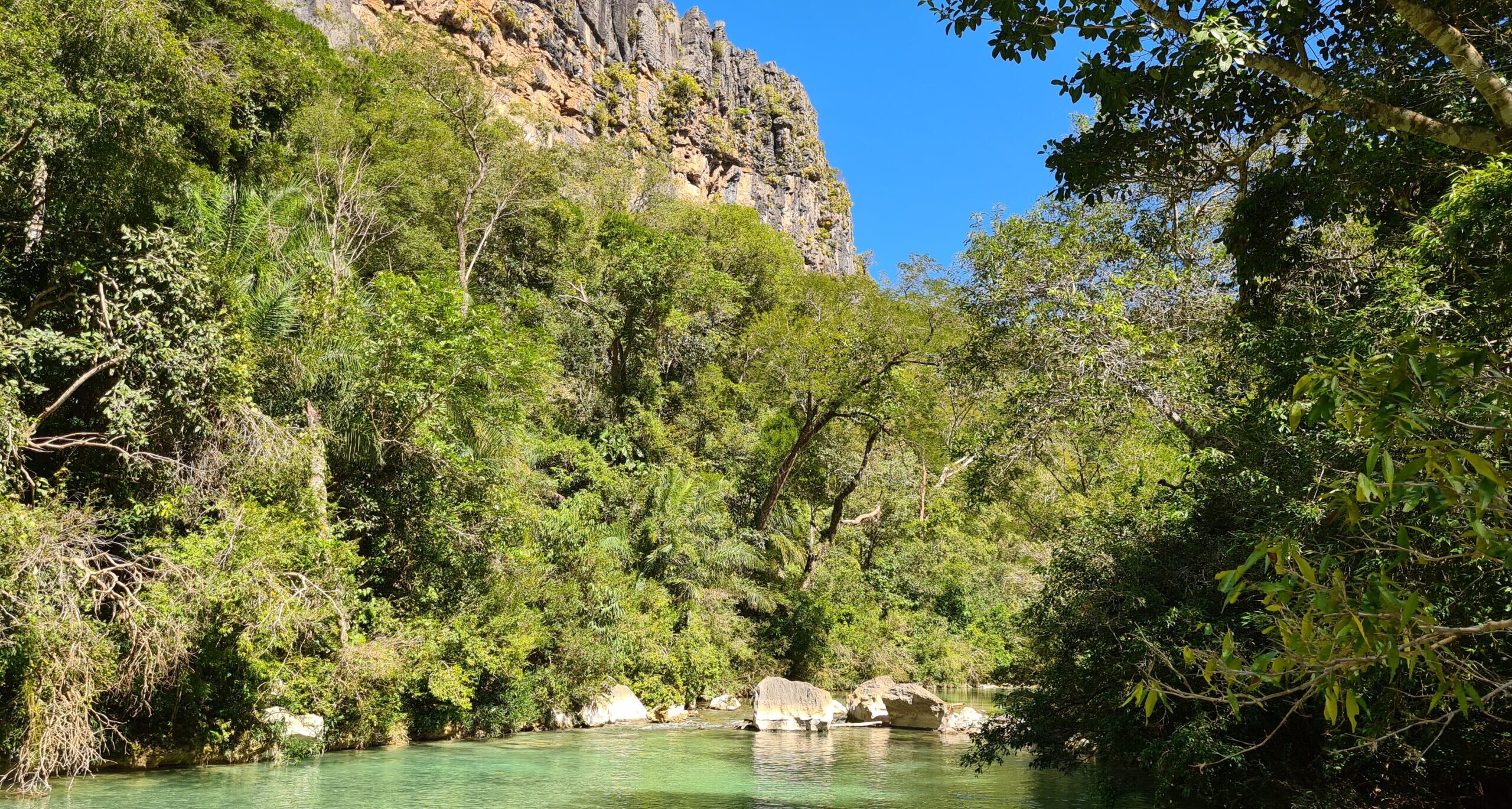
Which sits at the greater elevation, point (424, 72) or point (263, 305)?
point (424, 72)

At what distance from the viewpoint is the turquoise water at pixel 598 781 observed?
30.1ft

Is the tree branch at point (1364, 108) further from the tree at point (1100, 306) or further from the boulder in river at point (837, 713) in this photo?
the boulder in river at point (837, 713)

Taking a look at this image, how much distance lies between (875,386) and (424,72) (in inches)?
762

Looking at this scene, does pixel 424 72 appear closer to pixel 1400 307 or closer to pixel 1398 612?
pixel 1400 307

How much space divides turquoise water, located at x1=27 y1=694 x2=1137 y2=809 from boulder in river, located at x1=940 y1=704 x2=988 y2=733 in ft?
8.83

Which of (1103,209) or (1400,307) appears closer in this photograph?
(1400,307)

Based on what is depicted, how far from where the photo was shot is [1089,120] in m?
13.4

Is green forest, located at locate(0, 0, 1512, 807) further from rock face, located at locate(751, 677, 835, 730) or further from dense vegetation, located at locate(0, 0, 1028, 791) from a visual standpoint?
rock face, located at locate(751, 677, 835, 730)

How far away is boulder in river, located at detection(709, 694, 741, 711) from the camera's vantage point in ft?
71.2

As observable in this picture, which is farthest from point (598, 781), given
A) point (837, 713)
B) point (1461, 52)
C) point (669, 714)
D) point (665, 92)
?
point (665, 92)

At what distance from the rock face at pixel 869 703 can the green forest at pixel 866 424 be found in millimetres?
3205

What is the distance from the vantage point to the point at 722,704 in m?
21.9

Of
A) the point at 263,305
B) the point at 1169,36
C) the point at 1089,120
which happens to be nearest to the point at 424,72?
the point at 263,305

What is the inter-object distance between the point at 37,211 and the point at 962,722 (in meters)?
17.1
